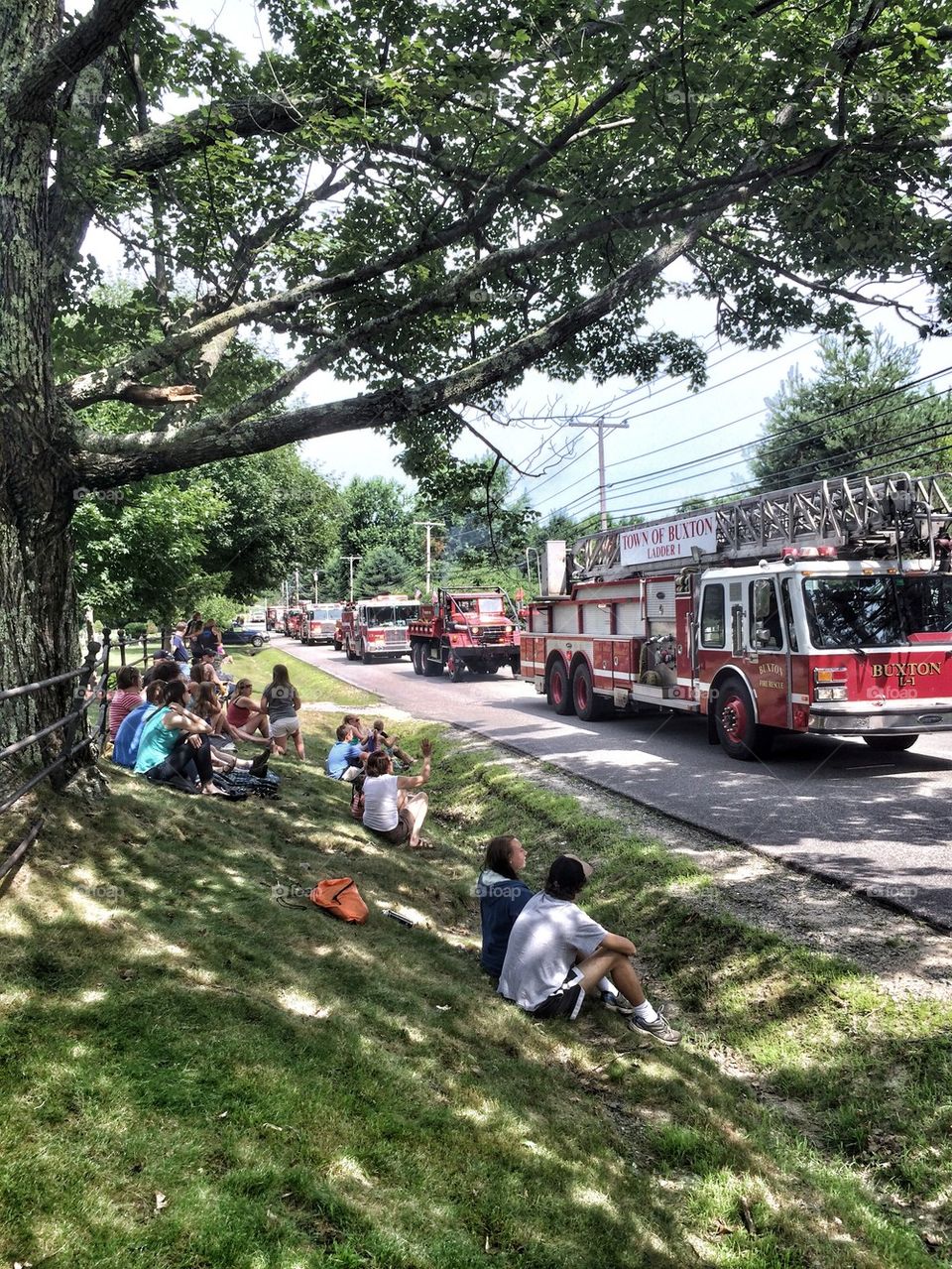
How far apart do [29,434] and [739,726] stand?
908cm

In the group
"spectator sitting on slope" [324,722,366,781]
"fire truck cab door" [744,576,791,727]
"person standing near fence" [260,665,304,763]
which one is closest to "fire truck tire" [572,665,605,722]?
"fire truck cab door" [744,576,791,727]

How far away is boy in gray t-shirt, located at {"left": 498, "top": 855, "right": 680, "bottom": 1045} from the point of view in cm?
532

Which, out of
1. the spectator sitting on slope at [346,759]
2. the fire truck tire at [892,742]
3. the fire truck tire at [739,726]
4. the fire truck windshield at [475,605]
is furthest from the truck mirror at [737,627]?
the fire truck windshield at [475,605]

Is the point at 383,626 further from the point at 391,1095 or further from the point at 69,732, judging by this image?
the point at 391,1095

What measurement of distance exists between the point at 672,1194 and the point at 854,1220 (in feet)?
2.43

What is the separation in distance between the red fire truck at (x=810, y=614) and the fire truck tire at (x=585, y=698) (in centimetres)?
198

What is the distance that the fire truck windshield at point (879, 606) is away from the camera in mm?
10500

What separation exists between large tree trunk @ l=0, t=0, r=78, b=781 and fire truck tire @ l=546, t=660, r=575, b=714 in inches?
497

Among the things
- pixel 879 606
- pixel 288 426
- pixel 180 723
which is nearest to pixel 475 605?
pixel 879 606

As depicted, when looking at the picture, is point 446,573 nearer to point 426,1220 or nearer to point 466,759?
point 466,759

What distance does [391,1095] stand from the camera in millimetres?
3932

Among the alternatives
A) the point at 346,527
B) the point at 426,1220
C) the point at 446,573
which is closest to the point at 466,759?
the point at 426,1220

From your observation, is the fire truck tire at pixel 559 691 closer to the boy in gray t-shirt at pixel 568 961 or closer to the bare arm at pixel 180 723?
the bare arm at pixel 180 723

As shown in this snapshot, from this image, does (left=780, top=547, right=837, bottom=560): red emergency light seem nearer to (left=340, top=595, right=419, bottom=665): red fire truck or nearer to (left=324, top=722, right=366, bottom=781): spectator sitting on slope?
(left=324, top=722, right=366, bottom=781): spectator sitting on slope
